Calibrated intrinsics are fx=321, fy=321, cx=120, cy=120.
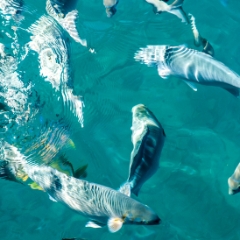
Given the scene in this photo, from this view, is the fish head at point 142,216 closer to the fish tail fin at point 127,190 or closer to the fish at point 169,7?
the fish tail fin at point 127,190

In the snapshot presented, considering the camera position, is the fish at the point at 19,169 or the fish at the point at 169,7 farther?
the fish at the point at 169,7

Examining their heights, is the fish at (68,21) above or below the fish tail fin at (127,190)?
above

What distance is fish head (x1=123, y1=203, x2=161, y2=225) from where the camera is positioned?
8.65 ft

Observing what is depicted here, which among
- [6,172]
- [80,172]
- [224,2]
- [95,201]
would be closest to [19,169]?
[6,172]

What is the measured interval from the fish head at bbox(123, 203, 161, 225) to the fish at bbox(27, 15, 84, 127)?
6.40ft

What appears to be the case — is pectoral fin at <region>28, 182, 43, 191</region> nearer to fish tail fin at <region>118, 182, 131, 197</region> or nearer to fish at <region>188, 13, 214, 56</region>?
fish tail fin at <region>118, 182, 131, 197</region>

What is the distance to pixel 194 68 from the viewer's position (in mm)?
3543

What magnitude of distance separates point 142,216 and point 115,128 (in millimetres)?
1988

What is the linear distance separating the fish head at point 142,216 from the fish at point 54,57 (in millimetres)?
1952

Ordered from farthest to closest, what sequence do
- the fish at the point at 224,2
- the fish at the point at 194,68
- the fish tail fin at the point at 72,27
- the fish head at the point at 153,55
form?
the fish at the point at 224,2, the fish tail fin at the point at 72,27, the fish head at the point at 153,55, the fish at the point at 194,68

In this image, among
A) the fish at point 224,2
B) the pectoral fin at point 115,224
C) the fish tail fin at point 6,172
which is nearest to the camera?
the pectoral fin at point 115,224

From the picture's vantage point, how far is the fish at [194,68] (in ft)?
11.0

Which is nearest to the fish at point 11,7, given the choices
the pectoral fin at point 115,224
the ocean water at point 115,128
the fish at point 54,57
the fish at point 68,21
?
the ocean water at point 115,128

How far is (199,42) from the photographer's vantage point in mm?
4480
